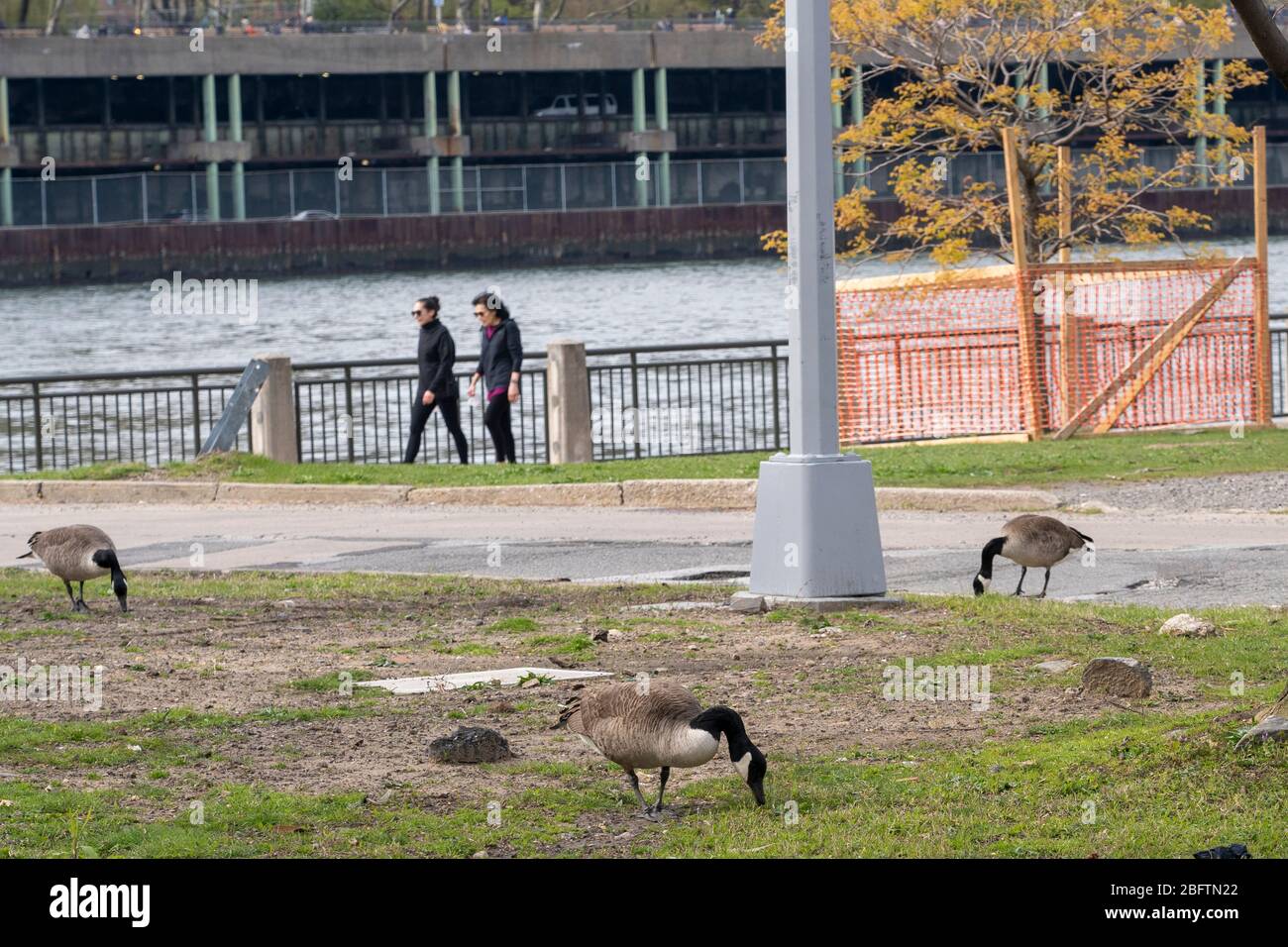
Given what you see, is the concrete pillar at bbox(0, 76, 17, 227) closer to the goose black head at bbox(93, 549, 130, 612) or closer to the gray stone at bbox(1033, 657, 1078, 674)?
the goose black head at bbox(93, 549, 130, 612)

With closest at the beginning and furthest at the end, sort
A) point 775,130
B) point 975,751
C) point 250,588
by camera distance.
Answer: point 975,751 < point 250,588 < point 775,130

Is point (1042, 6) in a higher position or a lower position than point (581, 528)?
higher

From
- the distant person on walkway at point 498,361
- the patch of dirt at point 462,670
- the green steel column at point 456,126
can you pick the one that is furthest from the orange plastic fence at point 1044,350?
the green steel column at point 456,126

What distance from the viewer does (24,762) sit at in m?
7.78

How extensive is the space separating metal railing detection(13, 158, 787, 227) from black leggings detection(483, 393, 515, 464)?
61125 millimetres

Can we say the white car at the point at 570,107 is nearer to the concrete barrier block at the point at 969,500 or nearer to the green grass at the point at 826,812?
the concrete barrier block at the point at 969,500

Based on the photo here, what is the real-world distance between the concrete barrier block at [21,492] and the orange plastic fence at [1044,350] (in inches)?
372

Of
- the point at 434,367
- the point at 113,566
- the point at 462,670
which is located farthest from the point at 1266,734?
the point at 434,367

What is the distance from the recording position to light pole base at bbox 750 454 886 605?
11.1 metres

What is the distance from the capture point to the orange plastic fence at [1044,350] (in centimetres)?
2253

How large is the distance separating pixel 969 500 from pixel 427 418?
694 centimetres

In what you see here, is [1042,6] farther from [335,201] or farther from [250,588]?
[335,201]

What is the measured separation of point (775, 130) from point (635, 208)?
13227 mm
